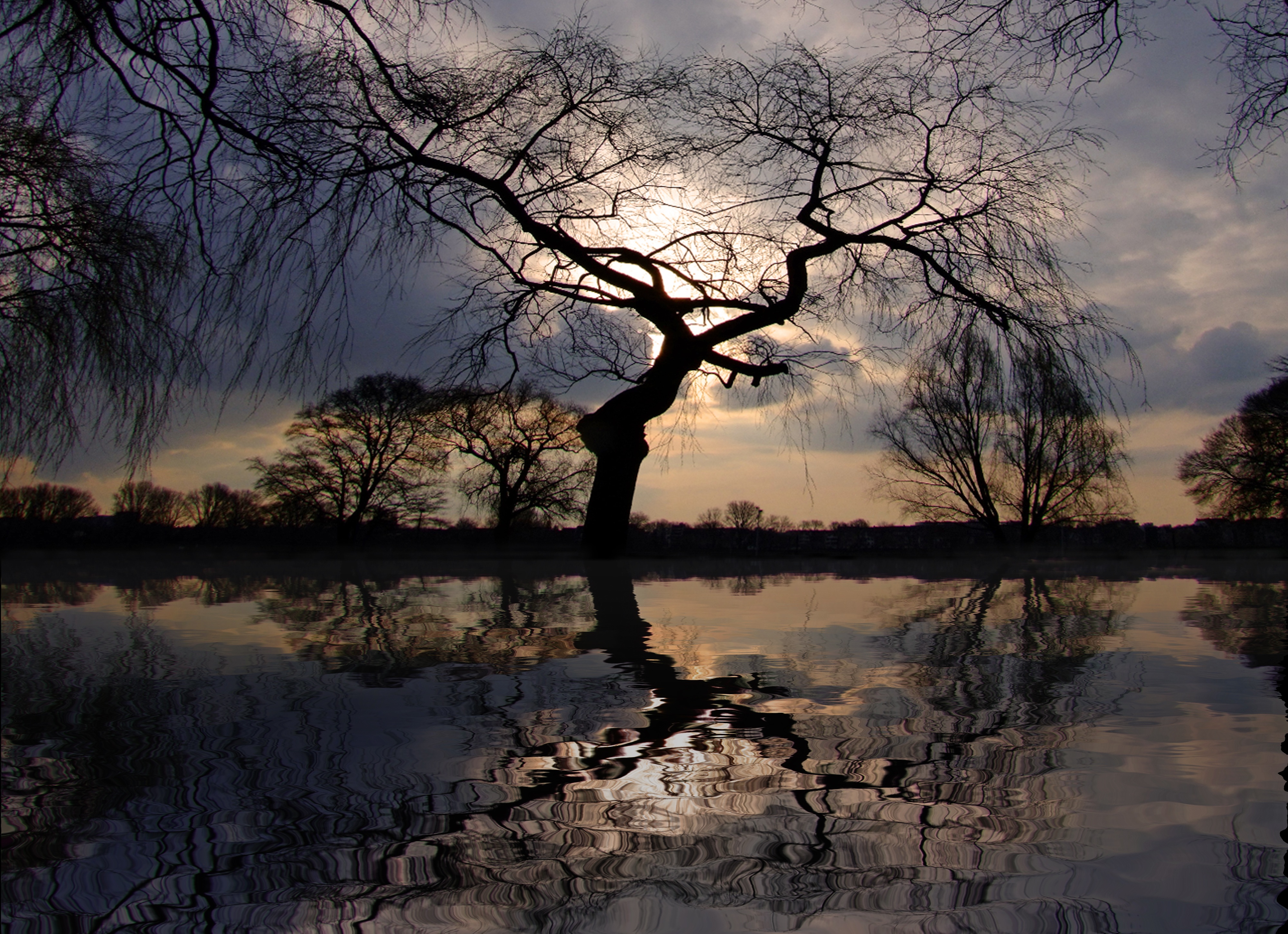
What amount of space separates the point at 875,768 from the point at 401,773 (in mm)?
1083

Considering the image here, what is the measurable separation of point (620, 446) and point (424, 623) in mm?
3244

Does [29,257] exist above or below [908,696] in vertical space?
above

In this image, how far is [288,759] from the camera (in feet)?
6.26

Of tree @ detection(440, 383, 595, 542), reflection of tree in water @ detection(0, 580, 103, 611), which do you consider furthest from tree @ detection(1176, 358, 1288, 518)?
reflection of tree in water @ detection(0, 580, 103, 611)

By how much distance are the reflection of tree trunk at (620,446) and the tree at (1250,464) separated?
29311 mm

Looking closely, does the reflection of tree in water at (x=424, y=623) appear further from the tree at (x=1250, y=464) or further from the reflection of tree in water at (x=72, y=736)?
the tree at (x=1250, y=464)

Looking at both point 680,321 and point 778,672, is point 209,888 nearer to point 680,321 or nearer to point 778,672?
point 778,672

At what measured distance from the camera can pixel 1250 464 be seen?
33.2 m

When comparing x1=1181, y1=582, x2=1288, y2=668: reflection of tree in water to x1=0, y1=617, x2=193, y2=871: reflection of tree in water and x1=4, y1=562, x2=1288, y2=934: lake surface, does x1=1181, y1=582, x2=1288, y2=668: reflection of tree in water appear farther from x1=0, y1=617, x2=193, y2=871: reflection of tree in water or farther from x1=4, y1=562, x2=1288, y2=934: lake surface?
x1=0, y1=617, x2=193, y2=871: reflection of tree in water

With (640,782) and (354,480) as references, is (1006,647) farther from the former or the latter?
(354,480)

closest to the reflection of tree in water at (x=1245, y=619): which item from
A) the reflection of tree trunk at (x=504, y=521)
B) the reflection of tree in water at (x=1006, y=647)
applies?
the reflection of tree in water at (x=1006, y=647)

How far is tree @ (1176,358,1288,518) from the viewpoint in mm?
29453

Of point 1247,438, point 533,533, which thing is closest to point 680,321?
point 533,533

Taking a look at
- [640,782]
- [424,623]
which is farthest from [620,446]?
[640,782]
